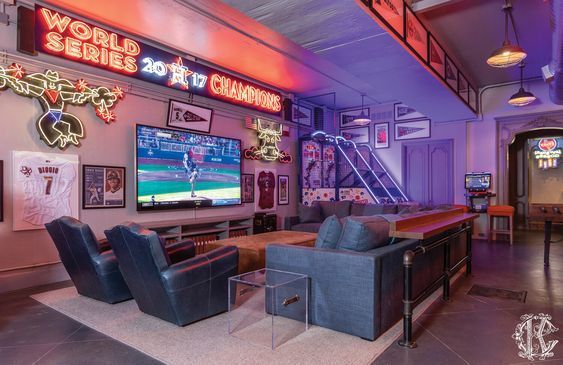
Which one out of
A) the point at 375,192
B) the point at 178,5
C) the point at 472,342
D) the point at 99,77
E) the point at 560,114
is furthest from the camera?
the point at 375,192

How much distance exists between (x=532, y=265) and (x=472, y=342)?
3743mm

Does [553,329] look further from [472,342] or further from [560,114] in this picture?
[560,114]

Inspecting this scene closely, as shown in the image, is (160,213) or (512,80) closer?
→ (160,213)

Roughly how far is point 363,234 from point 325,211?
192 inches

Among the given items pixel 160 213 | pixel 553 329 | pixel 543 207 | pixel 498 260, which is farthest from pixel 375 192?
pixel 553 329

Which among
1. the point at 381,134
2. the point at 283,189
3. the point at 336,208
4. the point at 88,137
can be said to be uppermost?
the point at 381,134

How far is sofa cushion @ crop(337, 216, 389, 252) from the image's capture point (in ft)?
10.1

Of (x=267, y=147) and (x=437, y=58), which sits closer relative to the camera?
(x=437, y=58)

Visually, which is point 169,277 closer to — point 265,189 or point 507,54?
point 507,54

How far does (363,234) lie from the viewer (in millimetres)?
3078

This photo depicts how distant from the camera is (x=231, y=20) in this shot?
5.20m

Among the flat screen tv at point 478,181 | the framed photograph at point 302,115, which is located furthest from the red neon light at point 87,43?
the flat screen tv at point 478,181

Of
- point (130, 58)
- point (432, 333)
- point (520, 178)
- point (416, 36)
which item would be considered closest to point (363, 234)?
point (432, 333)

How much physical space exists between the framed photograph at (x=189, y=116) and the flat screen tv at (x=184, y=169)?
0.15 m
